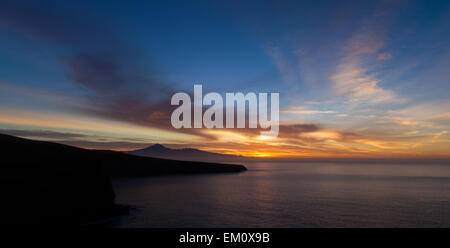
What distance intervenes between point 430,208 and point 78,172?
73.3m

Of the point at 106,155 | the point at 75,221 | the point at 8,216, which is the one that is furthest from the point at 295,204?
the point at 106,155

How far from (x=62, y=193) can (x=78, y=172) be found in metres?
5.39

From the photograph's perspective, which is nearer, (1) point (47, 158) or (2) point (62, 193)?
(2) point (62, 193)

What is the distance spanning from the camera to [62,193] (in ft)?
119

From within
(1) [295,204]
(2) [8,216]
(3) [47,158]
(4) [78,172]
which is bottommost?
(1) [295,204]

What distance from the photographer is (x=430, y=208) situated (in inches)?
2014

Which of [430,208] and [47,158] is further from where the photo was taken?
[430,208]
